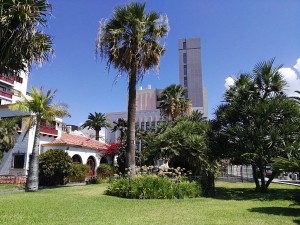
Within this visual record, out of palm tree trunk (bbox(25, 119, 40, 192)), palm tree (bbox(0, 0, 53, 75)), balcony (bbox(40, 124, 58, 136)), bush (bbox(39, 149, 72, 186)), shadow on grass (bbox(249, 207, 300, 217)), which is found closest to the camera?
palm tree (bbox(0, 0, 53, 75))

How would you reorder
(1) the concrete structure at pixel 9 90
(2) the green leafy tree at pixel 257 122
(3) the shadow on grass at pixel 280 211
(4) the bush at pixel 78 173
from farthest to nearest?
(1) the concrete structure at pixel 9 90
(4) the bush at pixel 78 173
(2) the green leafy tree at pixel 257 122
(3) the shadow on grass at pixel 280 211

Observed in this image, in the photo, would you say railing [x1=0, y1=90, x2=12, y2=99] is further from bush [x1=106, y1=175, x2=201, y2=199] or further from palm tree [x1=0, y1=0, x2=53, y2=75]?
palm tree [x1=0, y1=0, x2=53, y2=75]

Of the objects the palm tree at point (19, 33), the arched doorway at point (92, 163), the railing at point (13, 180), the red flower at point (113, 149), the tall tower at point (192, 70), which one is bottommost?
the railing at point (13, 180)

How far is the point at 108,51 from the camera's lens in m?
19.8

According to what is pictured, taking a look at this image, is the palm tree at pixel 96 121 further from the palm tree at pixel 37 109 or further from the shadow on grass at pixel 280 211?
the shadow on grass at pixel 280 211

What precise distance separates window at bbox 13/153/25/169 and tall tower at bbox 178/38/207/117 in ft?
Answer: 278

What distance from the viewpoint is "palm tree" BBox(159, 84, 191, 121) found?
40.6m

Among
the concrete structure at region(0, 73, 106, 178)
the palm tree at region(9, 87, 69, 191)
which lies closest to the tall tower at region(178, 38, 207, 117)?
the concrete structure at region(0, 73, 106, 178)

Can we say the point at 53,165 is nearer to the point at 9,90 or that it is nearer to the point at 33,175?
the point at 33,175

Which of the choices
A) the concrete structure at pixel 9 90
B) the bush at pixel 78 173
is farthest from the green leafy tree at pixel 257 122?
the concrete structure at pixel 9 90

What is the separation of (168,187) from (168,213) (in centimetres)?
497

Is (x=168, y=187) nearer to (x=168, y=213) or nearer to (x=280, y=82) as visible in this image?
(x=168, y=213)

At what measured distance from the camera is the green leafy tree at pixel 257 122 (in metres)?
16.8

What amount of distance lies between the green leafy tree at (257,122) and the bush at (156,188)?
3526 millimetres
